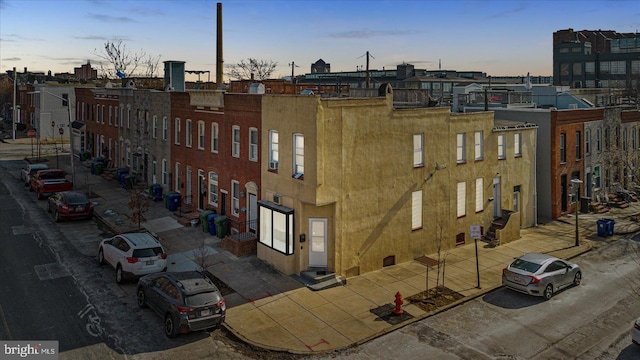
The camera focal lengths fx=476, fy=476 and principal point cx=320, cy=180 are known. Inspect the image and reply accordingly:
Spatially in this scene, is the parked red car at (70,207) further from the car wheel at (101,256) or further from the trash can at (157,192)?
the car wheel at (101,256)

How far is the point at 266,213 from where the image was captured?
2264 cm

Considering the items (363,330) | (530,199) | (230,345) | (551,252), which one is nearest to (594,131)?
(530,199)

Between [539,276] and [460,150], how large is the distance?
30.8 ft

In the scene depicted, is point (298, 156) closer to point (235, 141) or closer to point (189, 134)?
point (235, 141)

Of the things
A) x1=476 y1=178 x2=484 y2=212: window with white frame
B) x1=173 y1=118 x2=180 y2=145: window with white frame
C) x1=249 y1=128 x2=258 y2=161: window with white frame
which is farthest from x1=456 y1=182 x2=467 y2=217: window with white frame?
x1=173 y1=118 x2=180 y2=145: window with white frame

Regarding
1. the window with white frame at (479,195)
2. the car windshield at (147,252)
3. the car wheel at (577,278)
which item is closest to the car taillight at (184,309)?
the car windshield at (147,252)

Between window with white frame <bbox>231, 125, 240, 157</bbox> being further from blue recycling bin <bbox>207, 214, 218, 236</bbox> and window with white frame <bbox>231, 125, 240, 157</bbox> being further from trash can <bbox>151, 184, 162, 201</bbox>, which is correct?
trash can <bbox>151, 184, 162, 201</bbox>

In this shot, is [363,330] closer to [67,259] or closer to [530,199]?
[67,259]

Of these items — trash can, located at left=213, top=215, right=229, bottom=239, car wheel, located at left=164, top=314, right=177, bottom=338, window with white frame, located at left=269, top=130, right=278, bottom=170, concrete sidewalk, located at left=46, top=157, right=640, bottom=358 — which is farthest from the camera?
trash can, located at left=213, top=215, right=229, bottom=239

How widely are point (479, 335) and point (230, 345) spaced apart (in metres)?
8.46

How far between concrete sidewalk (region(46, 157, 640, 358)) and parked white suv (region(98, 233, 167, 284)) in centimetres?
185

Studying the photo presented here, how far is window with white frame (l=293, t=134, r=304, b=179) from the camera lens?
21062 millimetres

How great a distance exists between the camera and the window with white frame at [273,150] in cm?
2292

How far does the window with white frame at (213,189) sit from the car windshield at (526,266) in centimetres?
1725
